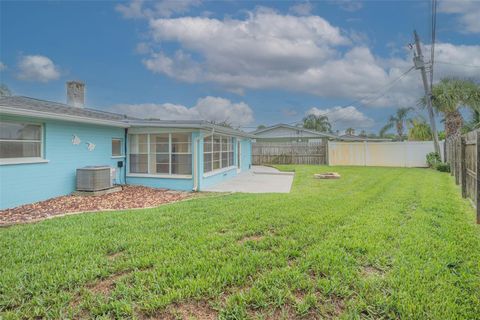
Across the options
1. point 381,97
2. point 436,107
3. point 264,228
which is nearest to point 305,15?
point 436,107

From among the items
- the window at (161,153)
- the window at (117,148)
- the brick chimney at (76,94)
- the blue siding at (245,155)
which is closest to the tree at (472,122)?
the blue siding at (245,155)

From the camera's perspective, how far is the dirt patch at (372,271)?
10.0ft

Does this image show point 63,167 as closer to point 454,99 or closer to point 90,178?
point 90,178

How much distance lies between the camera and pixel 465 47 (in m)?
17.8

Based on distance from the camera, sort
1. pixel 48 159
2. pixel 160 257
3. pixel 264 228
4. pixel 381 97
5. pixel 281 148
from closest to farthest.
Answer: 1. pixel 160 257
2. pixel 264 228
3. pixel 48 159
4. pixel 281 148
5. pixel 381 97

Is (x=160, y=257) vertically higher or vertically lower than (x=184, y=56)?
lower

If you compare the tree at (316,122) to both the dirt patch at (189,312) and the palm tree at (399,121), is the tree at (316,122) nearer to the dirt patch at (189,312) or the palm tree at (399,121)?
the palm tree at (399,121)

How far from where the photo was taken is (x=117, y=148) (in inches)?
439

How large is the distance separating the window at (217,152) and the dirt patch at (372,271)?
8.50m

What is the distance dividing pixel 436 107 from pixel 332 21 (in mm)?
9330

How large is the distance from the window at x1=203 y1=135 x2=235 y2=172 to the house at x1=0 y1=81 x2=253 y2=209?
0.13ft

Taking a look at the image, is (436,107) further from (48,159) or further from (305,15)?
(48,159)

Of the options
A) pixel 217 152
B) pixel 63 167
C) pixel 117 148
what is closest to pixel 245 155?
pixel 217 152

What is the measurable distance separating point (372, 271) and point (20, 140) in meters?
8.96
